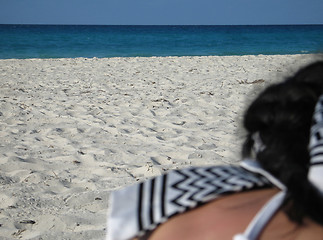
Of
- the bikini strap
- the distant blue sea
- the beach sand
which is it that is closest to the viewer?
the bikini strap

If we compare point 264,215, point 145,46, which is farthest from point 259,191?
point 145,46

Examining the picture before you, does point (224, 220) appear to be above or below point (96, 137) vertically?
above

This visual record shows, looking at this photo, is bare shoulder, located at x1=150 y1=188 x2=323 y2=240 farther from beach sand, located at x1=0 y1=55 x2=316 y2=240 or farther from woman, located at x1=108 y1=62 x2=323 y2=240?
beach sand, located at x1=0 y1=55 x2=316 y2=240

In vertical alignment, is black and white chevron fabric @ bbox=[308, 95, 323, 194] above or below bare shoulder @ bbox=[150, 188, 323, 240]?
above

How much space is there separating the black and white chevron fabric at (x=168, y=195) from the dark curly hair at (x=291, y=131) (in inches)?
2.1

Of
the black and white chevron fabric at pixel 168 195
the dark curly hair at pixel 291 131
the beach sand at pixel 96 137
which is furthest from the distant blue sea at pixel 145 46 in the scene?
the beach sand at pixel 96 137

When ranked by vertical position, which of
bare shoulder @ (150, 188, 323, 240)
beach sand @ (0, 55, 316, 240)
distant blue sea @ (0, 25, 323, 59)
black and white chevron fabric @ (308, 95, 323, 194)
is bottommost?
beach sand @ (0, 55, 316, 240)

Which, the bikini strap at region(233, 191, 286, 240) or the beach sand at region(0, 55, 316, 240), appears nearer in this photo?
the bikini strap at region(233, 191, 286, 240)

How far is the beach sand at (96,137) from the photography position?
7.69ft

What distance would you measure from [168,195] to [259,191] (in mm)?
155

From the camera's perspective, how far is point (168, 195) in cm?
70

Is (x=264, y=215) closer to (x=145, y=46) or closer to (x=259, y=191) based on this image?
(x=259, y=191)

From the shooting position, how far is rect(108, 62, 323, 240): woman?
2.09 feet

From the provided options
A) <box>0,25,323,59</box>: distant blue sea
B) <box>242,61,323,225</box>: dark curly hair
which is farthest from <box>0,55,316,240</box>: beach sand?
<box>0,25,323,59</box>: distant blue sea
